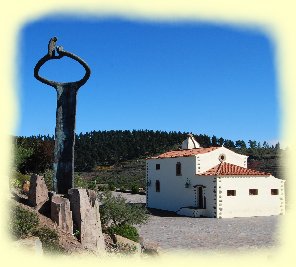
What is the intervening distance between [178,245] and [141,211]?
227 centimetres

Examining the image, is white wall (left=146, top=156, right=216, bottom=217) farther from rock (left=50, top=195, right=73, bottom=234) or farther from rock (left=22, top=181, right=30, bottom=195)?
rock (left=50, top=195, right=73, bottom=234)

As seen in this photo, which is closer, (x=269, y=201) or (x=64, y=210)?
(x=64, y=210)

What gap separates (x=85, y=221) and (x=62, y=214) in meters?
0.60

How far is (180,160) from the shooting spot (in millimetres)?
32844

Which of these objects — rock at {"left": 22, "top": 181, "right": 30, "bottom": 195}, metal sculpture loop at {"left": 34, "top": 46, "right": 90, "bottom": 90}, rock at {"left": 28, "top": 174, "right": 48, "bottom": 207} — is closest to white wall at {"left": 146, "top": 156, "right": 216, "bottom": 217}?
rock at {"left": 22, "top": 181, "right": 30, "bottom": 195}

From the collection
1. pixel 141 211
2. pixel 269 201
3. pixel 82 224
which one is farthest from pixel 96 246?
pixel 269 201

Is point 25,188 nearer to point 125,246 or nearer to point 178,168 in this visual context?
point 125,246

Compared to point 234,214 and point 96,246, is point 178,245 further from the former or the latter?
point 234,214

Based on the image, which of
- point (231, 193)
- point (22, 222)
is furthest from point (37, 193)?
point (231, 193)

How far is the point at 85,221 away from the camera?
10.7 metres

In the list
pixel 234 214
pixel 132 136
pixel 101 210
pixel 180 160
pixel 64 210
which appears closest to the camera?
pixel 64 210

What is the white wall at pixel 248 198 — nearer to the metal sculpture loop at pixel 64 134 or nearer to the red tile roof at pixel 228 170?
the red tile roof at pixel 228 170

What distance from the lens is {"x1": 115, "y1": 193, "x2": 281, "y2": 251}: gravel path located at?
17.5 m

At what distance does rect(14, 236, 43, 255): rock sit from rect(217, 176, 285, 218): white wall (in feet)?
69.8
